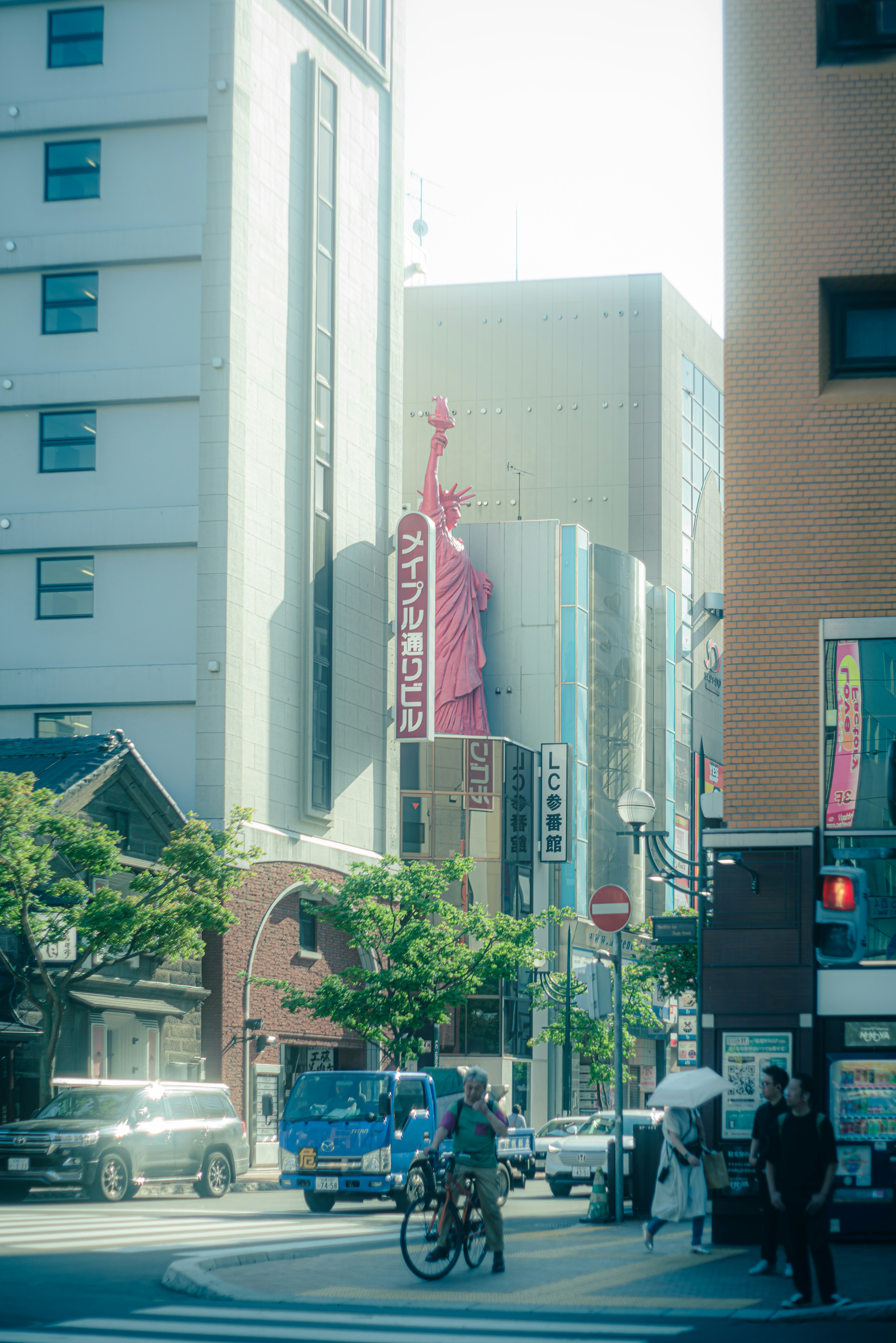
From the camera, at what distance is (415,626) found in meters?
48.6

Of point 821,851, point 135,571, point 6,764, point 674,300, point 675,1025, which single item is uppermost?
point 674,300

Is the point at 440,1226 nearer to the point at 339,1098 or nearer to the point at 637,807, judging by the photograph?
the point at 637,807

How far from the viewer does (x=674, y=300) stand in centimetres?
8581

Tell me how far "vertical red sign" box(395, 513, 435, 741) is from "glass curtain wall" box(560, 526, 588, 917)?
18.4 meters

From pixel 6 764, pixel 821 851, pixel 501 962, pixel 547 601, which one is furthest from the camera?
pixel 547 601

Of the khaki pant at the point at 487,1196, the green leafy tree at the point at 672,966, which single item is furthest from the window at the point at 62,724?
the khaki pant at the point at 487,1196

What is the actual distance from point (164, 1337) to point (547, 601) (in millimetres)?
59671

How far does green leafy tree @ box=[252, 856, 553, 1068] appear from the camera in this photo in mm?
39469

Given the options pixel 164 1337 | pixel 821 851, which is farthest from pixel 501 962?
pixel 164 1337

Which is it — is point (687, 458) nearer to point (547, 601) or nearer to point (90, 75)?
point (547, 601)

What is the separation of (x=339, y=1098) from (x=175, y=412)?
896 inches

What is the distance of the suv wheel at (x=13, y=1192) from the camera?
2422cm

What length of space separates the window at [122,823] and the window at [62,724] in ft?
22.9

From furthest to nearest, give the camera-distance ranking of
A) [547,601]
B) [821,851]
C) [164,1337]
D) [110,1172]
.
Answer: [547,601] → [110,1172] → [821,851] → [164,1337]
